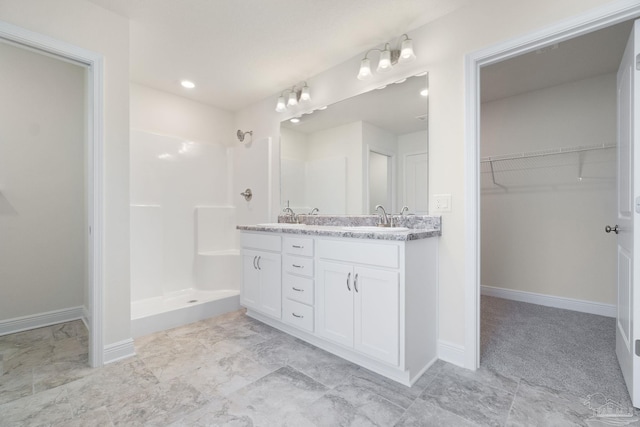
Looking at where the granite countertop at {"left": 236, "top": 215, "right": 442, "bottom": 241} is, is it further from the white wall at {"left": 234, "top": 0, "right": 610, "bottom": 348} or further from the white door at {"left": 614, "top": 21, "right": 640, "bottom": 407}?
the white door at {"left": 614, "top": 21, "right": 640, "bottom": 407}

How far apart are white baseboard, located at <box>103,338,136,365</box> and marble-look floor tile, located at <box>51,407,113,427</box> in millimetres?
553

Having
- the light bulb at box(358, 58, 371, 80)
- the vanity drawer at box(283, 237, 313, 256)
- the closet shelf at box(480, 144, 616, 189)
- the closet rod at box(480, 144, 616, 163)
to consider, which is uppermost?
the light bulb at box(358, 58, 371, 80)

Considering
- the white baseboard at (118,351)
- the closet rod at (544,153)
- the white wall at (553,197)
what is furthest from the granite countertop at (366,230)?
the white wall at (553,197)

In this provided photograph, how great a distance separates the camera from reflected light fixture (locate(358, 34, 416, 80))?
2.08 m

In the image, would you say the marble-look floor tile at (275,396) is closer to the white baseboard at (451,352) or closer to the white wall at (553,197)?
the white baseboard at (451,352)

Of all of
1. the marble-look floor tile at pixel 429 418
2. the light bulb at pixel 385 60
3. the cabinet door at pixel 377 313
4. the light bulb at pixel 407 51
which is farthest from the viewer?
the light bulb at pixel 385 60

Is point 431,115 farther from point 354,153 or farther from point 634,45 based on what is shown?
point 634,45

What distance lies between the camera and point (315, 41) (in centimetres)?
233

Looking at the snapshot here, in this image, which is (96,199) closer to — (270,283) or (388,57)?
(270,283)

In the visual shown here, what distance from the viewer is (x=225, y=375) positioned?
1.83 meters

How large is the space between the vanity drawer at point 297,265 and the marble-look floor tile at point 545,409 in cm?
135

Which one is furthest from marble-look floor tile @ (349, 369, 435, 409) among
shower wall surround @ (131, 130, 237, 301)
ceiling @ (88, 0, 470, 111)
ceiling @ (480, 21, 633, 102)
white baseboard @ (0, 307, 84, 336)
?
white baseboard @ (0, 307, 84, 336)

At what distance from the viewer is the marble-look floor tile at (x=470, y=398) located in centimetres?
144

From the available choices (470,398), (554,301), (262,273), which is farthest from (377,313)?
(554,301)
